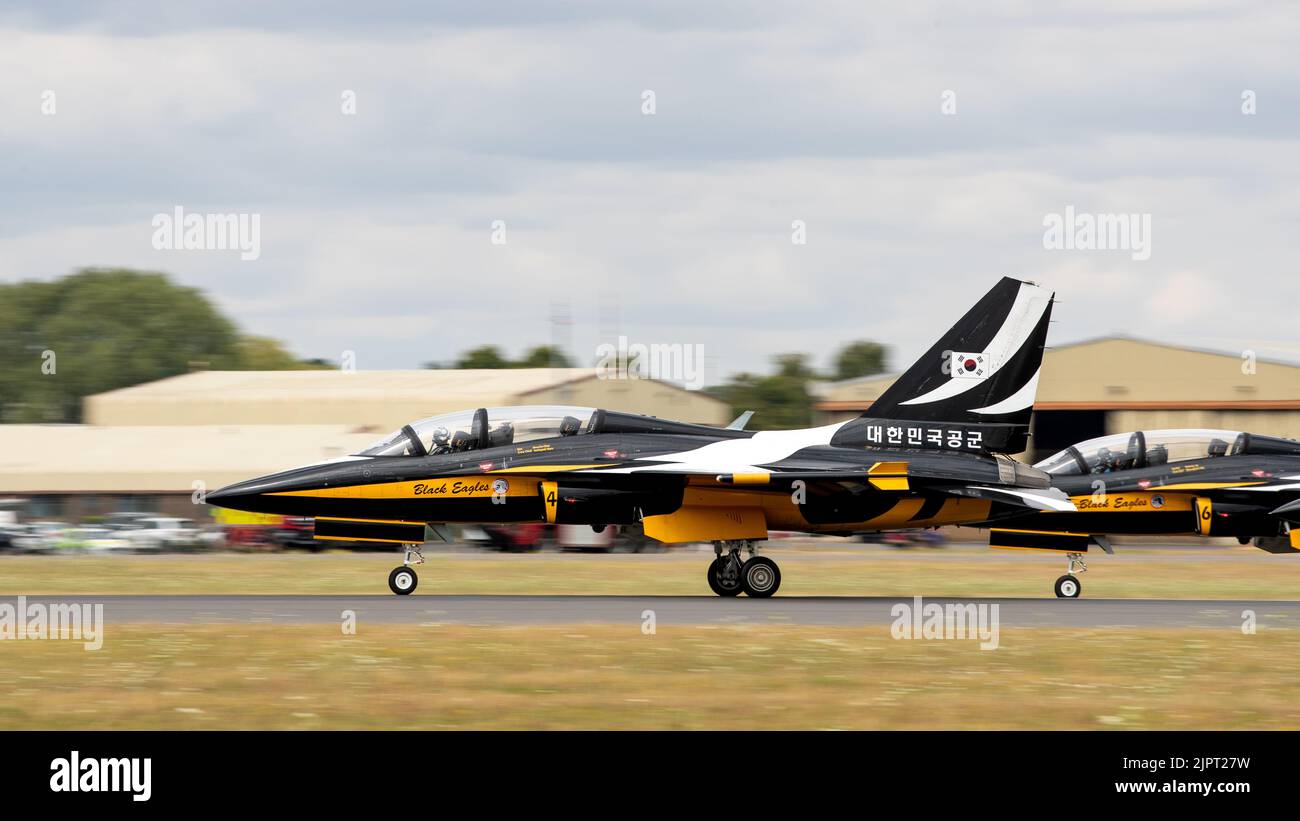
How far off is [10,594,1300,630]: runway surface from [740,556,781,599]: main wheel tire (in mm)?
374

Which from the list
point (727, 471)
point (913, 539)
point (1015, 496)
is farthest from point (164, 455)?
point (1015, 496)

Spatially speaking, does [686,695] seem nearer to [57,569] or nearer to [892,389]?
Result: [892,389]

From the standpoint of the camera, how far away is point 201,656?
15.6 metres

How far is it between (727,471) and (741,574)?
213 centimetres

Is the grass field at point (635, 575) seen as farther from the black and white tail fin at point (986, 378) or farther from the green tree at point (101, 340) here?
the green tree at point (101, 340)

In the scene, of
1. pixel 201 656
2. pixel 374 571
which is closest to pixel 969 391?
pixel 201 656

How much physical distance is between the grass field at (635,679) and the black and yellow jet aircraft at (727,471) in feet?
13.9

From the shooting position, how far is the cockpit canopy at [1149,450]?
25.6 m

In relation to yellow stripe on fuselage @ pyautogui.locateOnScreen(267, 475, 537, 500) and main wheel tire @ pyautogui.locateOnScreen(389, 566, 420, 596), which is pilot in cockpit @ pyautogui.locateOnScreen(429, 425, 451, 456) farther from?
main wheel tire @ pyautogui.locateOnScreen(389, 566, 420, 596)

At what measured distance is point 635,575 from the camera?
104 feet

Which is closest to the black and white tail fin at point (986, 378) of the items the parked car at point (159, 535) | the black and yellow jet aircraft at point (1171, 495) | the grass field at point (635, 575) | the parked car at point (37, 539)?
the black and yellow jet aircraft at point (1171, 495)

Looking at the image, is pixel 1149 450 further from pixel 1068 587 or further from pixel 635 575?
pixel 635 575

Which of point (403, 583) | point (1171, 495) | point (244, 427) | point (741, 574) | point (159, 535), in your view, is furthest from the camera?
point (244, 427)
